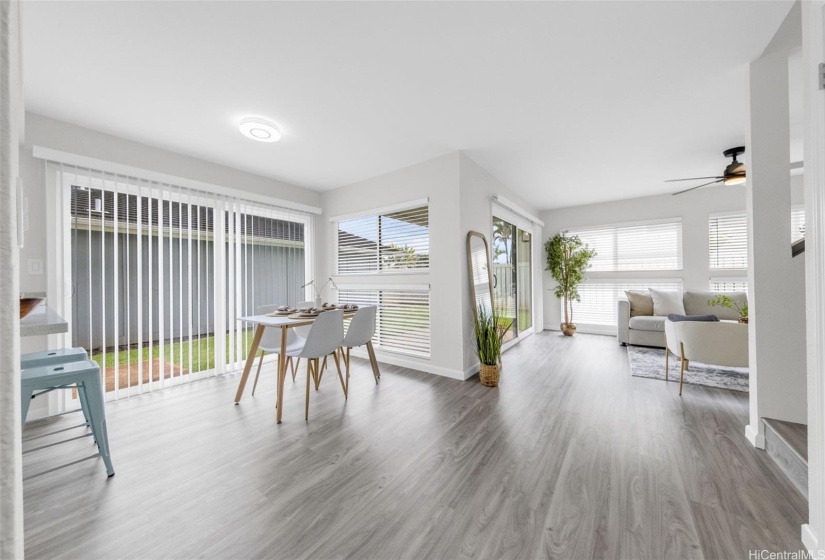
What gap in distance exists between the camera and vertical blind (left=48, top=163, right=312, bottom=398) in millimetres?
2791

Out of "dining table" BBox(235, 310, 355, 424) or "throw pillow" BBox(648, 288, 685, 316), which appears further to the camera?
"throw pillow" BBox(648, 288, 685, 316)

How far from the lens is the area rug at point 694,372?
3158 mm

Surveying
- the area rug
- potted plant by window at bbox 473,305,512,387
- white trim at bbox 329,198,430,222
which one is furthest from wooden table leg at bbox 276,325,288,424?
the area rug

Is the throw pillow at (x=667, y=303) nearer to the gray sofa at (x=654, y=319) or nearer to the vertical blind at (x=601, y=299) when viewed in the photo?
the gray sofa at (x=654, y=319)

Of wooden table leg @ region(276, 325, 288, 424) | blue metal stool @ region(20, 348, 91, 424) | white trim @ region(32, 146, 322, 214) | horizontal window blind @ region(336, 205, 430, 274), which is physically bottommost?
wooden table leg @ region(276, 325, 288, 424)

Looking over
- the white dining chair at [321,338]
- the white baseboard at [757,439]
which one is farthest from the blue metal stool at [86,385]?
the white baseboard at [757,439]

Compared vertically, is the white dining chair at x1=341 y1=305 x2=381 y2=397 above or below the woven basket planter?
above

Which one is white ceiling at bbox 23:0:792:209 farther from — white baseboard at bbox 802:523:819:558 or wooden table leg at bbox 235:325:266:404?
white baseboard at bbox 802:523:819:558

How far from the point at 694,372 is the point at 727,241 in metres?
2.90

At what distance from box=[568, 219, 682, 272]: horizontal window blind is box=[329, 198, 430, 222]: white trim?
4078 millimetres

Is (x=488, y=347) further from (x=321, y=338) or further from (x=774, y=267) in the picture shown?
(x=774, y=267)

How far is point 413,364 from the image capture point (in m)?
3.90

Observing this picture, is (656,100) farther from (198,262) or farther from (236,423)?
(198,262)

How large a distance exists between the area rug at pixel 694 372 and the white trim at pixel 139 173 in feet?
16.4
